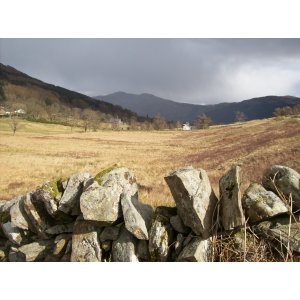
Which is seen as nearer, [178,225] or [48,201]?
[178,225]

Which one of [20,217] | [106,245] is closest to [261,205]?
[106,245]

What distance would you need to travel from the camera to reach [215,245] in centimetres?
490

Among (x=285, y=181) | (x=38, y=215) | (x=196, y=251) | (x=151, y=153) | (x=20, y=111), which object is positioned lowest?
(x=196, y=251)

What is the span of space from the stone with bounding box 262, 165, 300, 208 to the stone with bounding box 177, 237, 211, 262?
4.43 ft

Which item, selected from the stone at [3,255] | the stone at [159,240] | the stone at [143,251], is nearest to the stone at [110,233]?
the stone at [143,251]

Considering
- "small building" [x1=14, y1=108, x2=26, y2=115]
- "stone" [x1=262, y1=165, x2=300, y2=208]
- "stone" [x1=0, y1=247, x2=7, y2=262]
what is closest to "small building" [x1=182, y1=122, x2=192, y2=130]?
"stone" [x1=262, y1=165, x2=300, y2=208]

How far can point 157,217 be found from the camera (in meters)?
5.19

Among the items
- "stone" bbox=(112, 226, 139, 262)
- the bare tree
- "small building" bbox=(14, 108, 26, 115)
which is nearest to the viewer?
"stone" bbox=(112, 226, 139, 262)

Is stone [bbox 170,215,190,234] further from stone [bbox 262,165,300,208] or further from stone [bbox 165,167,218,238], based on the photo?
stone [bbox 262,165,300,208]

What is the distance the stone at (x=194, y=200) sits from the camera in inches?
188

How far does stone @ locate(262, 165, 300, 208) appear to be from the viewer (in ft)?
16.2

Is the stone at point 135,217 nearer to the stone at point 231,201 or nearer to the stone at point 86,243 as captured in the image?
the stone at point 86,243

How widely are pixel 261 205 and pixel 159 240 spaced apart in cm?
162

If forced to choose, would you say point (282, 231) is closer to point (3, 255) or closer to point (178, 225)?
point (178, 225)
